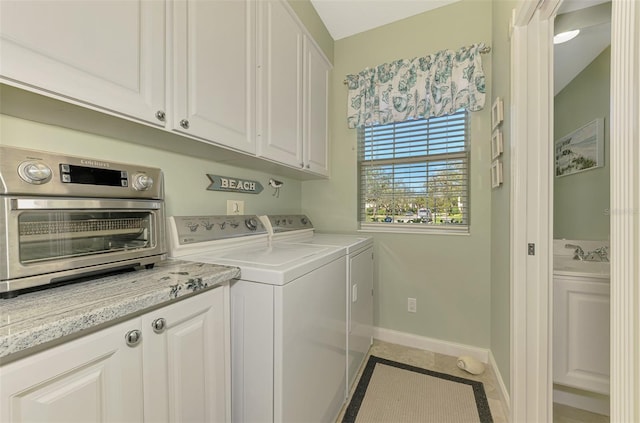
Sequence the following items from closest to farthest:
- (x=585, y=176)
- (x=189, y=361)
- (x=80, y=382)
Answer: (x=80, y=382), (x=189, y=361), (x=585, y=176)

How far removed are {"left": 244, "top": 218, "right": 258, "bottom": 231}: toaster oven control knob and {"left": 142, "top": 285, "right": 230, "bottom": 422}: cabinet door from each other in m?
0.72

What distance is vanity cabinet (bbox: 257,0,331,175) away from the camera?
1.50 meters

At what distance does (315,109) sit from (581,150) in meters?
2.09

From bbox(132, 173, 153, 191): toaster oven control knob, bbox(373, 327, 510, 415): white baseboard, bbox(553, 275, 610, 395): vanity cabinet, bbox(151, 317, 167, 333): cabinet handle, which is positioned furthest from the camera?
bbox(373, 327, 510, 415): white baseboard

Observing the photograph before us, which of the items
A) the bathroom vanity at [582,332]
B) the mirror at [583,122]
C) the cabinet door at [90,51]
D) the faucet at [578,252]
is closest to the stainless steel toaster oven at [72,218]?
the cabinet door at [90,51]

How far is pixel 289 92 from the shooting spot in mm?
1729

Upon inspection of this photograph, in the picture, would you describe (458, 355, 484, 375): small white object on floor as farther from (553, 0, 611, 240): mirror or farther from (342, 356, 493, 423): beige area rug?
(553, 0, 611, 240): mirror

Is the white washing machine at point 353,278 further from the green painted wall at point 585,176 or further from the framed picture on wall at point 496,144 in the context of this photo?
the green painted wall at point 585,176

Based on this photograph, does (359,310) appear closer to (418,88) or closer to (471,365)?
(471,365)

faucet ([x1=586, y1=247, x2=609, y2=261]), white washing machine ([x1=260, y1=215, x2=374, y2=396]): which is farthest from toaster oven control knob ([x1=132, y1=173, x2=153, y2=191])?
faucet ([x1=586, y1=247, x2=609, y2=261])

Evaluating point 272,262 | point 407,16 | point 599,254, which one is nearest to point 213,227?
point 272,262

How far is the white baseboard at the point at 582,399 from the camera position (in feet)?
4.82
